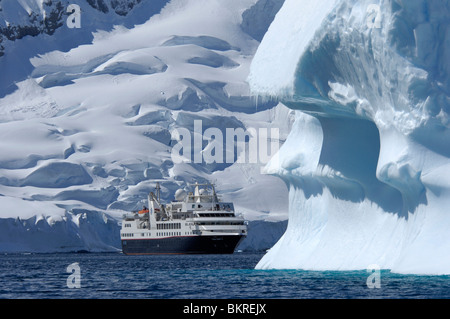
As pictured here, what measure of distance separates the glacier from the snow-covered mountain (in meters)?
58.5

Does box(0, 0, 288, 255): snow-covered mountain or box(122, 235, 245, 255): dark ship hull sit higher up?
box(0, 0, 288, 255): snow-covered mountain

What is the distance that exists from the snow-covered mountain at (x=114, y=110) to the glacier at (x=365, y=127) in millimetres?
58463
